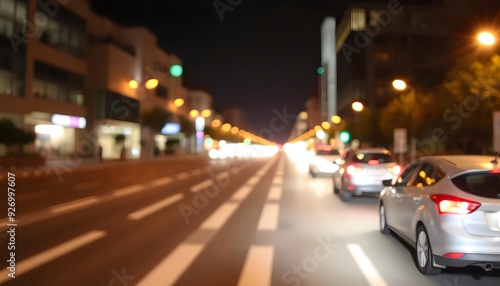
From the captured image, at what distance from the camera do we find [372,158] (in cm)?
1424

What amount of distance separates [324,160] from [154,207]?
44.4ft

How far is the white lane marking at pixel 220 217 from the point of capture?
9.98 m

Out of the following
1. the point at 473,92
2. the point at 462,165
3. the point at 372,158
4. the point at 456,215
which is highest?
the point at 473,92

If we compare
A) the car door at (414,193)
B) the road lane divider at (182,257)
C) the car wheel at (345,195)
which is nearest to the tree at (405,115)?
the car wheel at (345,195)

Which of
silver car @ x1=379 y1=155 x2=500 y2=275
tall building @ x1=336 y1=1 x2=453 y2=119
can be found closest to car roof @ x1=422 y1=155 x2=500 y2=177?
silver car @ x1=379 y1=155 x2=500 y2=275

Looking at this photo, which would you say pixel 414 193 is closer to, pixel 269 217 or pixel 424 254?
pixel 424 254

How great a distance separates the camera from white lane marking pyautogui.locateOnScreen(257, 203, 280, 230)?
9888mm

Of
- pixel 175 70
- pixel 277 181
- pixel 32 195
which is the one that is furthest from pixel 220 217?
pixel 277 181

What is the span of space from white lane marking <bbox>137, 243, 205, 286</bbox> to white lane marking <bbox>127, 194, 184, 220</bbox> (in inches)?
138

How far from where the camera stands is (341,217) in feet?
36.6

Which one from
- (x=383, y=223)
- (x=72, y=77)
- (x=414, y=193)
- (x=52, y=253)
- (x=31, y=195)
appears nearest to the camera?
(x=414, y=193)

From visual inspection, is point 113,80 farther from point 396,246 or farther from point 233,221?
point 396,246

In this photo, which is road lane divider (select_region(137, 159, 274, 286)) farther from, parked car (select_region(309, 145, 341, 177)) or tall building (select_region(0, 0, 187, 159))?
tall building (select_region(0, 0, 187, 159))

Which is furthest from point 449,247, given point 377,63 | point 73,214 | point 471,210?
point 377,63
